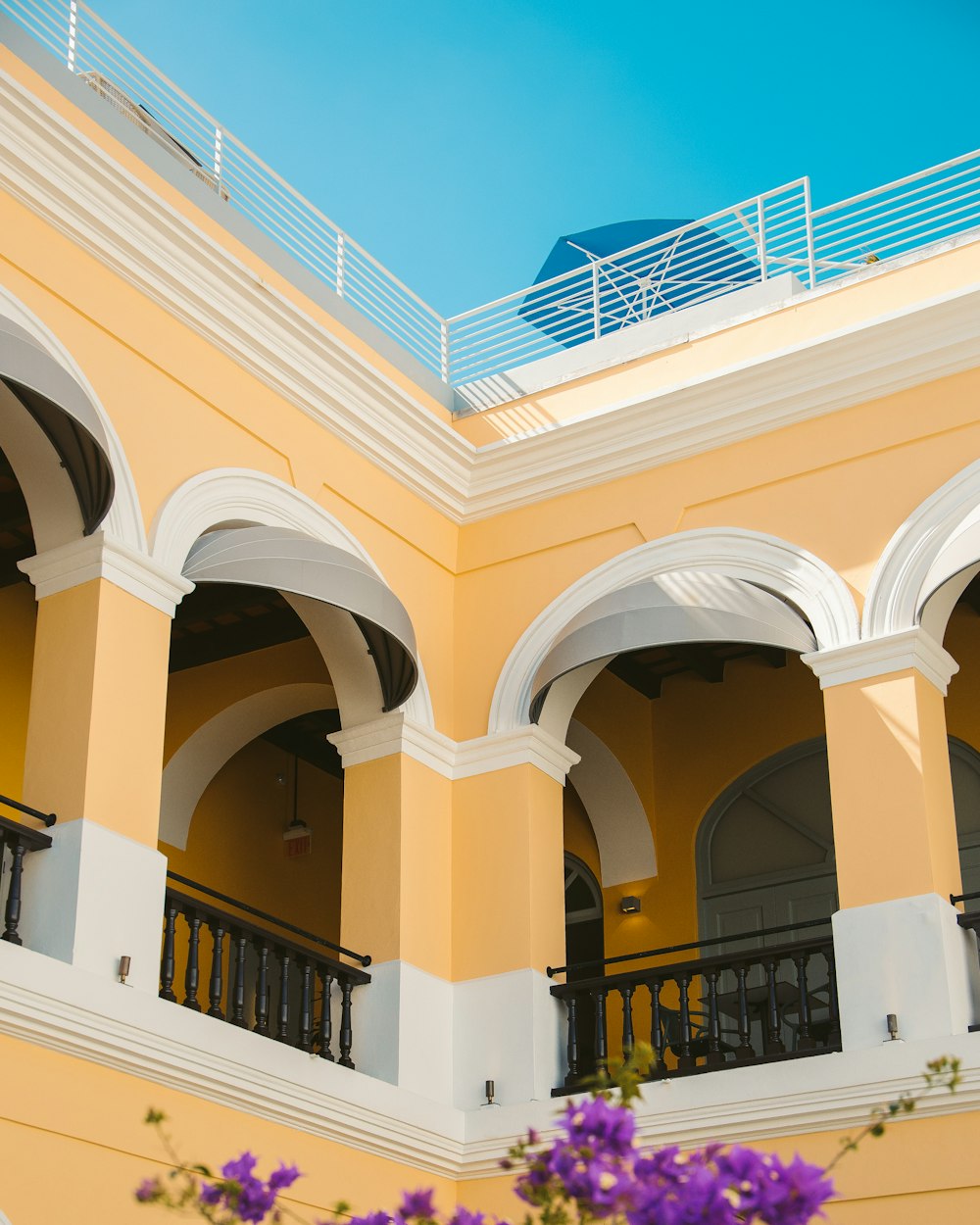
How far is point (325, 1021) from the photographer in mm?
9148

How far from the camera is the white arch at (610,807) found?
1227 centimetres

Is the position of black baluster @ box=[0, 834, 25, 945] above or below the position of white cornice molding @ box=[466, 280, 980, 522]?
below

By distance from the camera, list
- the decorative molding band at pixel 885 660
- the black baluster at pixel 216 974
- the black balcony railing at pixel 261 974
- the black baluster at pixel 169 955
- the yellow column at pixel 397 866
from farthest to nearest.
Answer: the yellow column at pixel 397 866 → the decorative molding band at pixel 885 660 → the black baluster at pixel 216 974 → the black balcony railing at pixel 261 974 → the black baluster at pixel 169 955

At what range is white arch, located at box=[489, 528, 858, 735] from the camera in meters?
9.41

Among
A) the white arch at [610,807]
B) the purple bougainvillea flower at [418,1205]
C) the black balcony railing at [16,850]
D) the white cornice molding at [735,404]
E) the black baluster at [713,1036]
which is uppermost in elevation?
the white cornice molding at [735,404]

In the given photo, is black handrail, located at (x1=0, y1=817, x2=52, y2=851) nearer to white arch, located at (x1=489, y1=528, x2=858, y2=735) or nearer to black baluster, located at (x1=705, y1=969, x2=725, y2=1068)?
white arch, located at (x1=489, y1=528, x2=858, y2=735)

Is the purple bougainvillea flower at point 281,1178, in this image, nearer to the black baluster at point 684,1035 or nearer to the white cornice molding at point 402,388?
the black baluster at point 684,1035

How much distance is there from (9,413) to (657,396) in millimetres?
4057

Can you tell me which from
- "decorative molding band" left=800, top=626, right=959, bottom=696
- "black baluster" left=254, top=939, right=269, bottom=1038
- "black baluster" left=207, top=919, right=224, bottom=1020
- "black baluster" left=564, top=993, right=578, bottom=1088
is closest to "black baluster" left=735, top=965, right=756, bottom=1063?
"black baluster" left=564, top=993, right=578, bottom=1088

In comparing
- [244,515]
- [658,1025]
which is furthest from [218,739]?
[658,1025]

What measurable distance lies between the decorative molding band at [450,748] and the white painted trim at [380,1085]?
202 centimetres

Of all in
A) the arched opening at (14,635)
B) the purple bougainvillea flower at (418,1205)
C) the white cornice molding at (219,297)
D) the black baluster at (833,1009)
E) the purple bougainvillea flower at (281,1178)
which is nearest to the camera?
the purple bougainvillea flower at (418,1205)

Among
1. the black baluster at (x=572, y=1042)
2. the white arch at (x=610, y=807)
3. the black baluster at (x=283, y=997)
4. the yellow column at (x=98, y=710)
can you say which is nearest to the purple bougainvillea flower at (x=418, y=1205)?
the yellow column at (x=98, y=710)

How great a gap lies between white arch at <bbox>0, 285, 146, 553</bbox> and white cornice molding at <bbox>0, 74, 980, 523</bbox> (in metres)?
0.65
